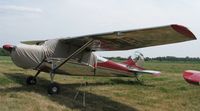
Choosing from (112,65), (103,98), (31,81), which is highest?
(112,65)

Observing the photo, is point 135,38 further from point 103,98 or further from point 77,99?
point 77,99

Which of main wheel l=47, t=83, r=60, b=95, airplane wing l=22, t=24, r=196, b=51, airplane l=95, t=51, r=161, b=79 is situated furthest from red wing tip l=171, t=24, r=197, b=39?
airplane l=95, t=51, r=161, b=79

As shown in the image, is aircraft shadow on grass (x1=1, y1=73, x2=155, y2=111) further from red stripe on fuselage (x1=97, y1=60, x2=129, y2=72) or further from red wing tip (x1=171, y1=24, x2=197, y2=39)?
red wing tip (x1=171, y1=24, x2=197, y2=39)

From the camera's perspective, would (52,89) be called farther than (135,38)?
Yes

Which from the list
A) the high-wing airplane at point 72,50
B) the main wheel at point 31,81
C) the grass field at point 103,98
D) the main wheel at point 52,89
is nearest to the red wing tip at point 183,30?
the high-wing airplane at point 72,50

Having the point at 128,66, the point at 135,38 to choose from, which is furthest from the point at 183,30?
the point at 128,66

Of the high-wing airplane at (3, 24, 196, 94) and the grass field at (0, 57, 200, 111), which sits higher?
the high-wing airplane at (3, 24, 196, 94)

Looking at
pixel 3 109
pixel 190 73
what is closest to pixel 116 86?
pixel 3 109

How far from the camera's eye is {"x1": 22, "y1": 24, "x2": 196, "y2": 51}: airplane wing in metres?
8.50

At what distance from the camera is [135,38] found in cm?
1043

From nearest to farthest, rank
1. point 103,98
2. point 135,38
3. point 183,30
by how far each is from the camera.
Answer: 1. point 183,30
2. point 135,38
3. point 103,98

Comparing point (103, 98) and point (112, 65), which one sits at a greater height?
point (112, 65)

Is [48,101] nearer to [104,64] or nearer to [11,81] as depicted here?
[11,81]

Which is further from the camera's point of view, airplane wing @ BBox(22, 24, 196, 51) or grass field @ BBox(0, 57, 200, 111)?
grass field @ BBox(0, 57, 200, 111)
